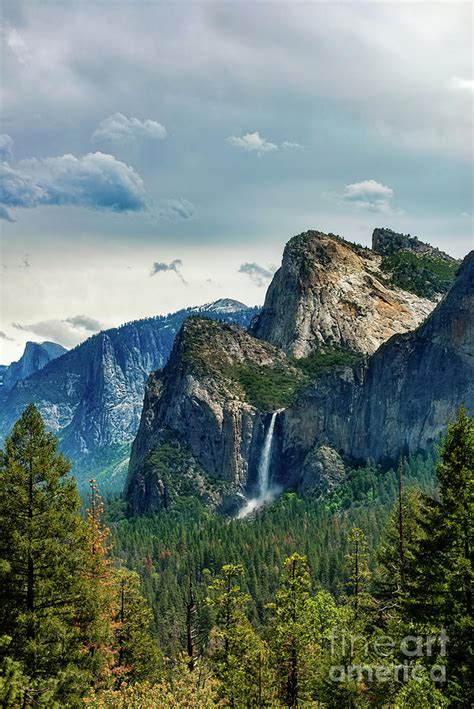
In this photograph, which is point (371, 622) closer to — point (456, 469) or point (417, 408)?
point (456, 469)

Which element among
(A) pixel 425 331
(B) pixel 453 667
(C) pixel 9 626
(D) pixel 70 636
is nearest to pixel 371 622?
(B) pixel 453 667

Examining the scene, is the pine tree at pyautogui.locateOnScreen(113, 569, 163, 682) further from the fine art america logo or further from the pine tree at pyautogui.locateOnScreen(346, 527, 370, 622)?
the fine art america logo

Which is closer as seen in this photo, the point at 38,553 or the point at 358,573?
the point at 38,553

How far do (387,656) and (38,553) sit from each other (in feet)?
65.5

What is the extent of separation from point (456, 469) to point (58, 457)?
20784 millimetres

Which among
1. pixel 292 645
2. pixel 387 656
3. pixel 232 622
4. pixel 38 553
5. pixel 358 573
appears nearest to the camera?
pixel 38 553

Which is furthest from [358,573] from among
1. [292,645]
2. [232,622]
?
[232,622]

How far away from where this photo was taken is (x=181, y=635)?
324 feet

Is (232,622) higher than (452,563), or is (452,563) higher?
(452,563)

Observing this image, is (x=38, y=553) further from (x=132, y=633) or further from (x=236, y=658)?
(x=132, y=633)

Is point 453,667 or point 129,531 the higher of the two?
point 453,667

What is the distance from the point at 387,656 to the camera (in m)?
33.8

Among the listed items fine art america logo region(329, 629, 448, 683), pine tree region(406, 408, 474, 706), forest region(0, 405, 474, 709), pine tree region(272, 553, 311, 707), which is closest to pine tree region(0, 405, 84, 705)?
forest region(0, 405, 474, 709)

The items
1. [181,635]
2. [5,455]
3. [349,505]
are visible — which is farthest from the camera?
[349,505]
